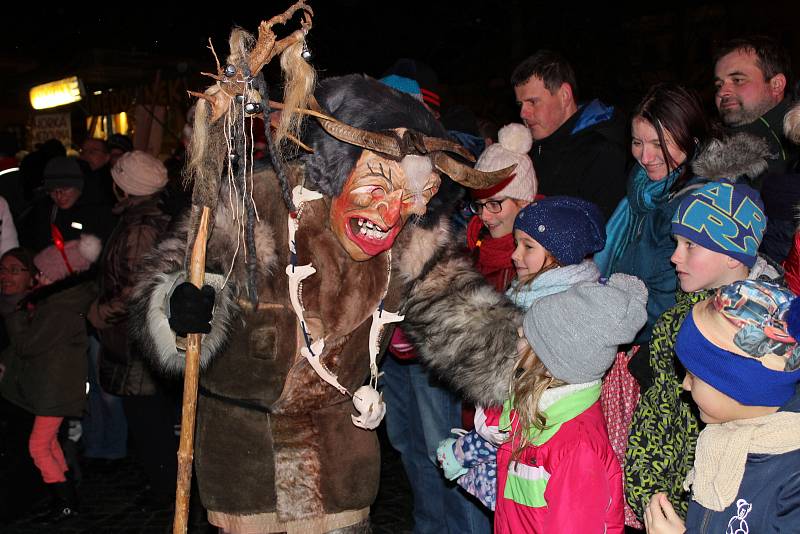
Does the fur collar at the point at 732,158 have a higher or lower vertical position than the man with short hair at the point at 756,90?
lower

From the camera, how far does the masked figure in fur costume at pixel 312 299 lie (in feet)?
9.46

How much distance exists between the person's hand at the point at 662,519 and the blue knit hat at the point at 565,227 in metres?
1.16

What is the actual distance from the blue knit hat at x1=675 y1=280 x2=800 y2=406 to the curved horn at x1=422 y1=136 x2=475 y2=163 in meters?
1.15

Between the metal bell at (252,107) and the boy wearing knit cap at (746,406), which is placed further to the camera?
the metal bell at (252,107)

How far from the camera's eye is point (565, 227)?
320 centimetres

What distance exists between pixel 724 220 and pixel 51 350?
3.90 metres

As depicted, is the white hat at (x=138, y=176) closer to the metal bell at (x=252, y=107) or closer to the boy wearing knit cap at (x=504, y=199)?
the boy wearing knit cap at (x=504, y=199)

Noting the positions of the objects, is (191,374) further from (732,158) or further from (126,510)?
(126,510)

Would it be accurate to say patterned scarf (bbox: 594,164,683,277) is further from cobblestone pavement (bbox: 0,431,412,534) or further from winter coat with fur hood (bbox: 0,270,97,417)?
winter coat with fur hood (bbox: 0,270,97,417)

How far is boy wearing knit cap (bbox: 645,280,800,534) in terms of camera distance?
2045 millimetres

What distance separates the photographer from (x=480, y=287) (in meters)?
3.11

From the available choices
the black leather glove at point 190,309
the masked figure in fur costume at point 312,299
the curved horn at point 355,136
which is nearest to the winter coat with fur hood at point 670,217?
the masked figure in fur costume at point 312,299

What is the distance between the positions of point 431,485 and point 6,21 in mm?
17903

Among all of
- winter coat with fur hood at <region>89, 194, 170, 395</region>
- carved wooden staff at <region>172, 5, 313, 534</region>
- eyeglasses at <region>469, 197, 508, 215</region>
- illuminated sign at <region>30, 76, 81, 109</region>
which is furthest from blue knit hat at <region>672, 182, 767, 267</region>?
illuminated sign at <region>30, 76, 81, 109</region>
